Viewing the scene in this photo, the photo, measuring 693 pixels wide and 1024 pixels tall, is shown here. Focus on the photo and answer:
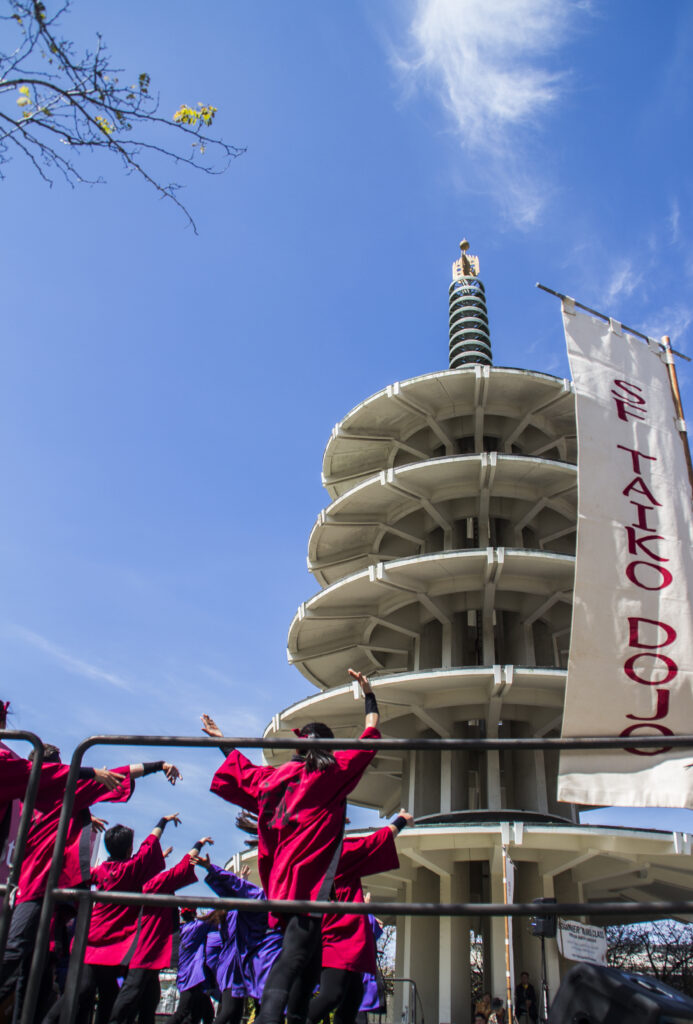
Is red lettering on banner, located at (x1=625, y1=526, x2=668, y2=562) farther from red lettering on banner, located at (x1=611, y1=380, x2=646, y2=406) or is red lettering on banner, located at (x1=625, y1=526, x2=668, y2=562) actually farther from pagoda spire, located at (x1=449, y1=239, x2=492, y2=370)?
pagoda spire, located at (x1=449, y1=239, x2=492, y2=370)

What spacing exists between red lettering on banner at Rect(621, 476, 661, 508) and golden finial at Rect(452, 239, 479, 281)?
31.2 meters

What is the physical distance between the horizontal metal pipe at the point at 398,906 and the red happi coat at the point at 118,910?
3384 mm

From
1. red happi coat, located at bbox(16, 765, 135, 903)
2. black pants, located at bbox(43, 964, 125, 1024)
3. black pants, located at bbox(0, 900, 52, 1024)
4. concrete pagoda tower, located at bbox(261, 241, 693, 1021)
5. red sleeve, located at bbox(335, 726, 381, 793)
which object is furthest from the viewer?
concrete pagoda tower, located at bbox(261, 241, 693, 1021)

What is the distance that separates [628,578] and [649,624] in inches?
23.5

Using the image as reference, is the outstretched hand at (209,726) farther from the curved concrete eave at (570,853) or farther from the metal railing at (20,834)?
the curved concrete eave at (570,853)

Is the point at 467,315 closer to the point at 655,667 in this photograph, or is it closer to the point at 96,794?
the point at 655,667

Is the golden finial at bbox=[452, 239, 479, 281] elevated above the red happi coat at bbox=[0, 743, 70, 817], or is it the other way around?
the golden finial at bbox=[452, 239, 479, 281]

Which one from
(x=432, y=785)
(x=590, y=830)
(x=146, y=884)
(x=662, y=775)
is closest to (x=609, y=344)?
(x=662, y=775)

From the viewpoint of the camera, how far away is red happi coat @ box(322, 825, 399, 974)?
508 centimetres

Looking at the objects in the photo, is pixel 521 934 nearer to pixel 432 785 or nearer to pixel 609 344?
pixel 432 785

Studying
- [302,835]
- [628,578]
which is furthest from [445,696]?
[302,835]

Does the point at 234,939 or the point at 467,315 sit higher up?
the point at 467,315

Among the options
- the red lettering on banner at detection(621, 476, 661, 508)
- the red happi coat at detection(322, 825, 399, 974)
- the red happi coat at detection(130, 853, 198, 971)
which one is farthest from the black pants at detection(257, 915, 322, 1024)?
the red lettering on banner at detection(621, 476, 661, 508)

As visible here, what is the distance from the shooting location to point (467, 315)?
3647cm
